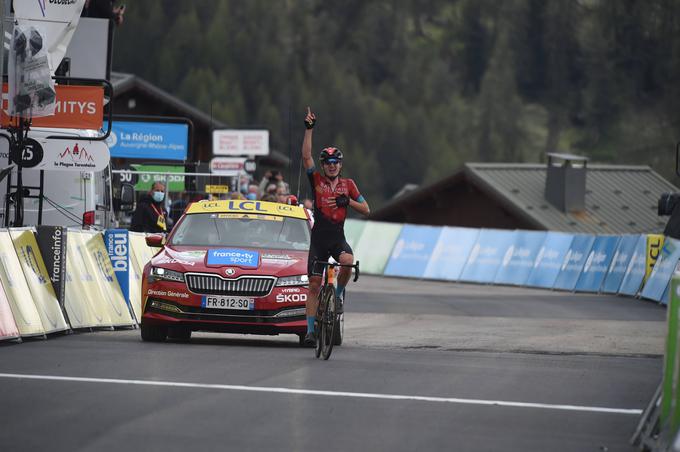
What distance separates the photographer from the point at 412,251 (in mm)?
43656

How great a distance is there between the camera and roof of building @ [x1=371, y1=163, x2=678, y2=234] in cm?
5734

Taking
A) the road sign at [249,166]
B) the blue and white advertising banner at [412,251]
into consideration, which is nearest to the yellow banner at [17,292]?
the road sign at [249,166]

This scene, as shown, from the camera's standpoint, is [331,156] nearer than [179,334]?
Yes

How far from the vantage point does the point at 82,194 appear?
19.6m

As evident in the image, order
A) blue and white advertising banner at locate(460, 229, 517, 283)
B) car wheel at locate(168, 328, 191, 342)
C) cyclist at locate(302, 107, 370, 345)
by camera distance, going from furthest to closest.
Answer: blue and white advertising banner at locate(460, 229, 517, 283), car wheel at locate(168, 328, 191, 342), cyclist at locate(302, 107, 370, 345)

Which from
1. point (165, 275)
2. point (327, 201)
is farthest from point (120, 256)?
point (327, 201)

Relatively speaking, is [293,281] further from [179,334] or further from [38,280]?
[38,280]

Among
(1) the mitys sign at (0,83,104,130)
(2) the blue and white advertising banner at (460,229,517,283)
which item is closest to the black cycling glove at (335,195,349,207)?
(1) the mitys sign at (0,83,104,130)

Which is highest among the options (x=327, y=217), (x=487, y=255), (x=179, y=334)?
(x=327, y=217)

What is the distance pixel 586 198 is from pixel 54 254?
49260mm

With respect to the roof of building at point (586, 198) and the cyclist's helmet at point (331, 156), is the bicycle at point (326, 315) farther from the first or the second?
the roof of building at point (586, 198)

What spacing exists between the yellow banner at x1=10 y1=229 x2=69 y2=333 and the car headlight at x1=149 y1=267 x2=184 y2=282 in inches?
45.2

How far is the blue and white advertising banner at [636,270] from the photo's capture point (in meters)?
32.0

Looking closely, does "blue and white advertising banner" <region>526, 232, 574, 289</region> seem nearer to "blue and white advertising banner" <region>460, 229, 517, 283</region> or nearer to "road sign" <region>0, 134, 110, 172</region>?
"blue and white advertising banner" <region>460, 229, 517, 283</region>
